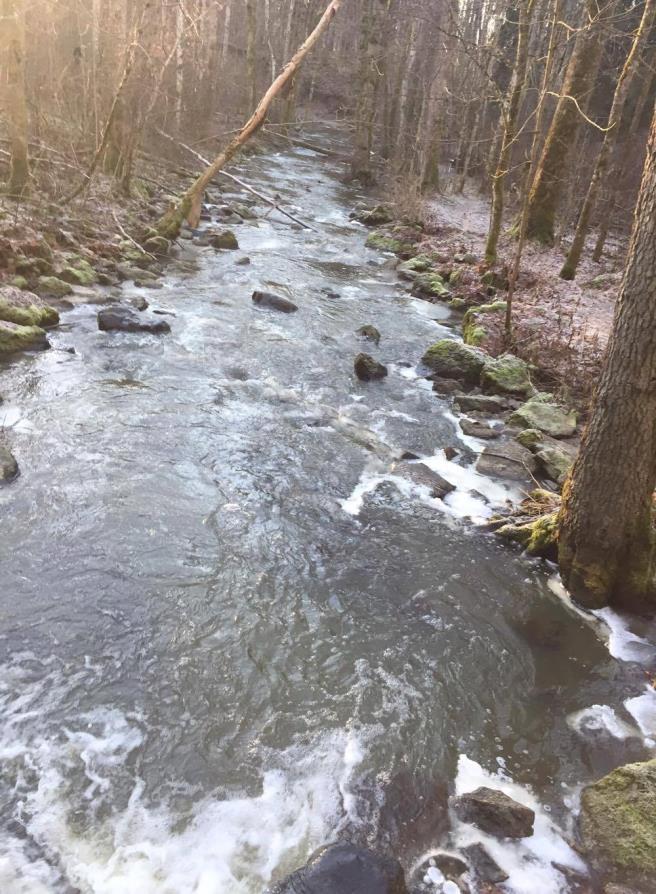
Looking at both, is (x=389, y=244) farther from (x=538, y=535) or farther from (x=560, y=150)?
(x=538, y=535)

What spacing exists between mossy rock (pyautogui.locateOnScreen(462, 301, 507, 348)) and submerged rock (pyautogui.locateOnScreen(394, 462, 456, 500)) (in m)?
4.47

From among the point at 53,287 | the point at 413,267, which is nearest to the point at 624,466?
the point at 53,287

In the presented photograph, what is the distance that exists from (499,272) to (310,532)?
1001 centimetres

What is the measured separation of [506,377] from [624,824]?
6.93 m

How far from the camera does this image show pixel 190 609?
4.84 meters

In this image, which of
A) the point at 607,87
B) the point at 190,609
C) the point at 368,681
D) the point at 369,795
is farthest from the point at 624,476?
the point at 607,87

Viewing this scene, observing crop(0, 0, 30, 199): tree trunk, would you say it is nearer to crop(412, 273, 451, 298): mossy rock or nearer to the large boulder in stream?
crop(412, 273, 451, 298): mossy rock

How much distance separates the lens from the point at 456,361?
32.6ft

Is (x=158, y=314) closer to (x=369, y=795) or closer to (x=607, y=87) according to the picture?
(x=369, y=795)

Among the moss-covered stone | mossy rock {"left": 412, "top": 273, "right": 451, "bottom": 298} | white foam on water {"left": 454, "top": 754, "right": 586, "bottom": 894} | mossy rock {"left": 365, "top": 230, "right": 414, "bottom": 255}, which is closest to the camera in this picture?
white foam on water {"left": 454, "top": 754, "right": 586, "bottom": 894}

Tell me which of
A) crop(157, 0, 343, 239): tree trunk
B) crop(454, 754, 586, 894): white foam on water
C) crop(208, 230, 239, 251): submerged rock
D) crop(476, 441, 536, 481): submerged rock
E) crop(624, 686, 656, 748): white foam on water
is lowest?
crop(454, 754, 586, 894): white foam on water

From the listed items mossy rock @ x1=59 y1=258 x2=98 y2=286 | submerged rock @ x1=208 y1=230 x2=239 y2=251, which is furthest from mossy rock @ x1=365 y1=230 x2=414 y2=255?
mossy rock @ x1=59 y1=258 x2=98 y2=286

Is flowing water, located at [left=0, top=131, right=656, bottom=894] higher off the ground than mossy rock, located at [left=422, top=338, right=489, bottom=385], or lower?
lower

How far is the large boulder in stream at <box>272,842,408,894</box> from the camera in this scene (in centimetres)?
303
